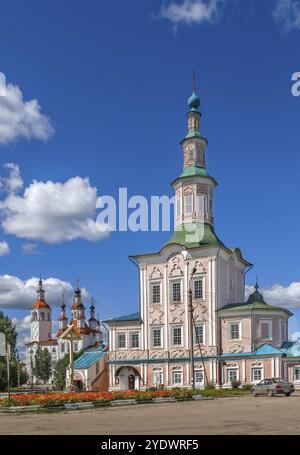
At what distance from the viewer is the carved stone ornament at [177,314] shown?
157 feet

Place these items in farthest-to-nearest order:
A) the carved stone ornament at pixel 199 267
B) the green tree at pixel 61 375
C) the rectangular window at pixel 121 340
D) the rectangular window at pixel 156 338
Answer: the green tree at pixel 61 375 → the rectangular window at pixel 121 340 → the rectangular window at pixel 156 338 → the carved stone ornament at pixel 199 267

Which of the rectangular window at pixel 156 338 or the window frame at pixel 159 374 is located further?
the rectangular window at pixel 156 338

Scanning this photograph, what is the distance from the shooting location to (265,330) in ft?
151

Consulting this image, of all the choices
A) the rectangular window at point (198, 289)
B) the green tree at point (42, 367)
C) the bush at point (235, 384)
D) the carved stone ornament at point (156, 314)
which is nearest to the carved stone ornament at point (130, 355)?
the carved stone ornament at point (156, 314)

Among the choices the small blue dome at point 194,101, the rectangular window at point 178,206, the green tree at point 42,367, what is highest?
the small blue dome at point 194,101

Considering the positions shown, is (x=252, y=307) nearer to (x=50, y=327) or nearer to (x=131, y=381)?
(x=131, y=381)

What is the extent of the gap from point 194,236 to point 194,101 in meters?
13.5

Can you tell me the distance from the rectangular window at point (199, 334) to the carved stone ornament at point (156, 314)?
3.05 meters

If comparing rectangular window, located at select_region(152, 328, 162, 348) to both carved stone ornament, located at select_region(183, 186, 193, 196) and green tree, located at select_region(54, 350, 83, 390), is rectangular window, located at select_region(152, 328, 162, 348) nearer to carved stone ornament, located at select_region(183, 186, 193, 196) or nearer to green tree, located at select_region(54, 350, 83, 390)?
carved stone ornament, located at select_region(183, 186, 193, 196)

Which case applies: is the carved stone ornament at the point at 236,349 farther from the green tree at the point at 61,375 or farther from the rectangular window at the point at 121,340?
the green tree at the point at 61,375

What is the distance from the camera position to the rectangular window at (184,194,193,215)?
52.0 m

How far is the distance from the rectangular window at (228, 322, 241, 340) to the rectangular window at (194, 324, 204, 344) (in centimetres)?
A: 220

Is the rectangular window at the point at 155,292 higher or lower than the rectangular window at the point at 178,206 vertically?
lower

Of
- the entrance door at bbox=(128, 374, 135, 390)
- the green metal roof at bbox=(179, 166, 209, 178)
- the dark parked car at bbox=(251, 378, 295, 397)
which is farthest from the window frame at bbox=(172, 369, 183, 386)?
the green metal roof at bbox=(179, 166, 209, 178)
